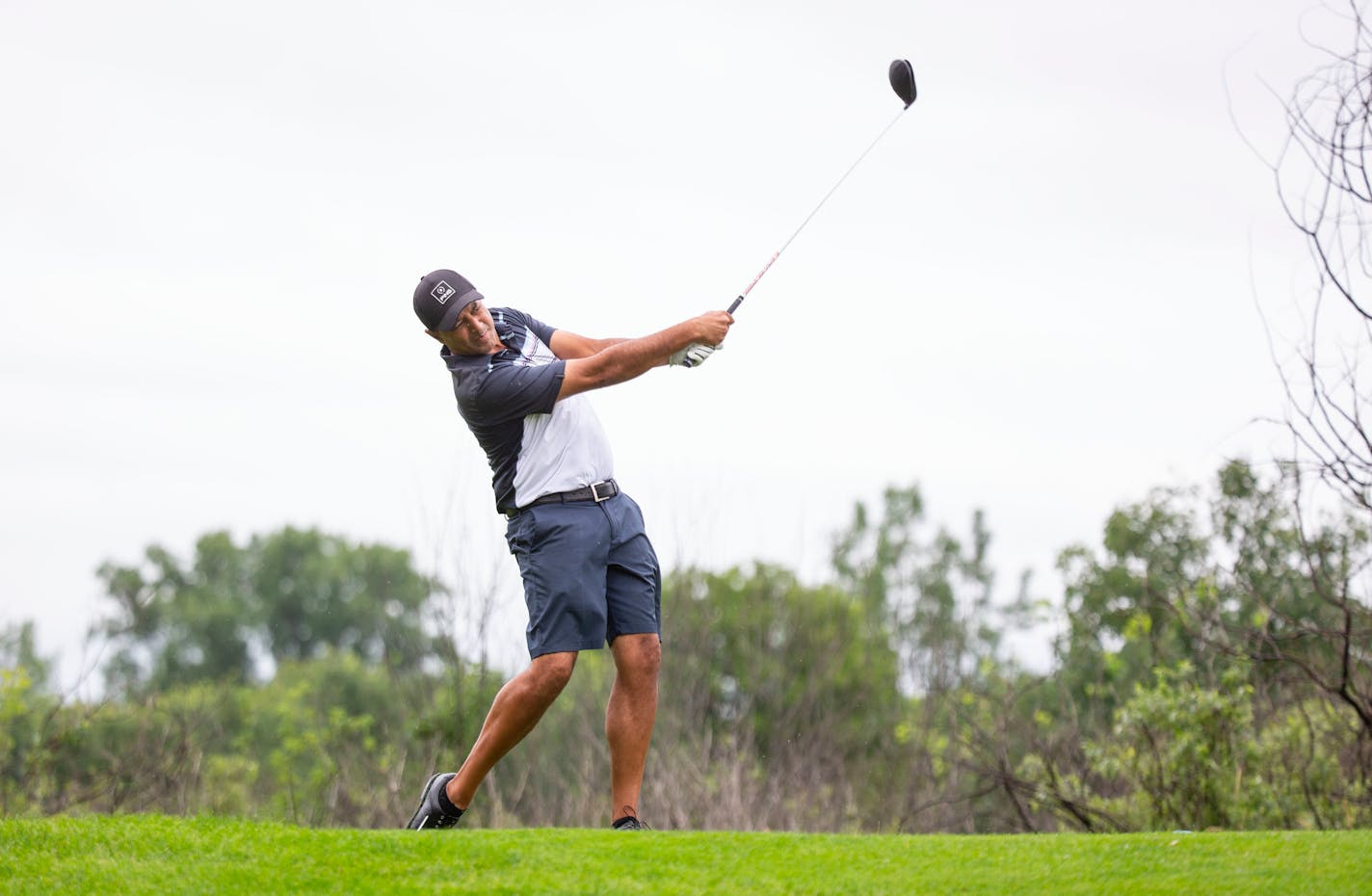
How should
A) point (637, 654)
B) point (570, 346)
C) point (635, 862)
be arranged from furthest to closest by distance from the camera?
point (570, 346), point (637, 654), point (635, 862)

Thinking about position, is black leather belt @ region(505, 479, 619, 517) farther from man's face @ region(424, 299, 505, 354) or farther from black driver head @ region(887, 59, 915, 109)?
black driver head @ region(887, 59, 915, 109)

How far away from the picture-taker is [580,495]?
6.43 metres

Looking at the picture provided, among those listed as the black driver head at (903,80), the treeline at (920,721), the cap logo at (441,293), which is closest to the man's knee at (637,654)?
the cap logo at (441,293)

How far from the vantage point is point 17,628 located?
18.1 m

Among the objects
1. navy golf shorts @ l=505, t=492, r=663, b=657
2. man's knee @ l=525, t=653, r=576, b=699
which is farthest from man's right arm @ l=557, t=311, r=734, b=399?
man's knee @ l=525, t=653, r=576, b=699

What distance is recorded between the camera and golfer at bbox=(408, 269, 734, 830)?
6293 millimetres

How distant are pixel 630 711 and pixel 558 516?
0.88 m

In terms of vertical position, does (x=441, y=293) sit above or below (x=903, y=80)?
below

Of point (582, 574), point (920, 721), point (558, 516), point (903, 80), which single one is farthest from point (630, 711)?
point (920, 721)

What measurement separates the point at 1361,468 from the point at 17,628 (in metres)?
15.4

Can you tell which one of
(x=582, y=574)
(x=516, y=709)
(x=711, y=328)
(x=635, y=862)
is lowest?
(x=635, y=862)

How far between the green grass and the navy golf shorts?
2.62ft

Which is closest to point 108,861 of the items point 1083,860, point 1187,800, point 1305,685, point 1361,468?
point 1083,860

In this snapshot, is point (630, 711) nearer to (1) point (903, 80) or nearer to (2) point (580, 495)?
(2) point (580, 495)
